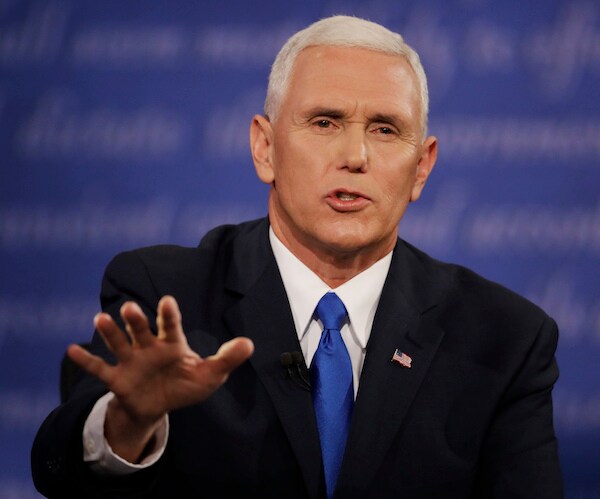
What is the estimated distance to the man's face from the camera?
1895 mm

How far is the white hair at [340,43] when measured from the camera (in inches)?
78.0

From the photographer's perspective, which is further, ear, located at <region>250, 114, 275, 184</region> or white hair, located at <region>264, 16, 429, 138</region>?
ear, located at <region>250, 114, 275, 184</region>

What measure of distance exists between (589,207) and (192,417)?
1.93 meters

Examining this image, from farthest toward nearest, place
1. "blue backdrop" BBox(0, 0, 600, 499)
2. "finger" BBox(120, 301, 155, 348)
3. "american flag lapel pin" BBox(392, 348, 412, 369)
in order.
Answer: "blue backdrop" BBox(0, 0, 600, 499)
"american flag lapel pin" BBox(392, 348, 412, 369)
"finger" BBox(120, 301, 155, 348)

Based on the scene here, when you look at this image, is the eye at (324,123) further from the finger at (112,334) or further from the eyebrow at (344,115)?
the finger at (112,334)

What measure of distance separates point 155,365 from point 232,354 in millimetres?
122

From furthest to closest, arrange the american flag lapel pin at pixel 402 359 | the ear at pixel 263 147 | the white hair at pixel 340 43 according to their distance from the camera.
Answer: the ear at pixel 263 147 < the white hair at pixel 340 43 < the american flag lapel pin at pixel 402 359

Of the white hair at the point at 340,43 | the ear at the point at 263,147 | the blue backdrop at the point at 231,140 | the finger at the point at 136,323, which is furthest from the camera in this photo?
the blue backdrop at the point at 231,140

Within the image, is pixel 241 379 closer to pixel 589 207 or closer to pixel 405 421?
pixel 405 421

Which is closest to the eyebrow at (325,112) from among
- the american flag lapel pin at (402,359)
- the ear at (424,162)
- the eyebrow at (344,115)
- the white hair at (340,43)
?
the eyebrow at (344,115)

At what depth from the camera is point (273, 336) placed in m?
1.86

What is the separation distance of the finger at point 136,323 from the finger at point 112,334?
0.02 metres

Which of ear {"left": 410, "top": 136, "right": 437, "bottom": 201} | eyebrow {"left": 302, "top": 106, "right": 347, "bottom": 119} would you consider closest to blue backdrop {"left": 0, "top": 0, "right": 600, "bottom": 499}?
ear {"left": 410, "top": 136, "right": 437, "bottom": 201}

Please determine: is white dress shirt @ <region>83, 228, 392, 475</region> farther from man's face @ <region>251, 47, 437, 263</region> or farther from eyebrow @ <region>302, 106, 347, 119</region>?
eyebrow @ <region>302, 106, 347, 119</region>
